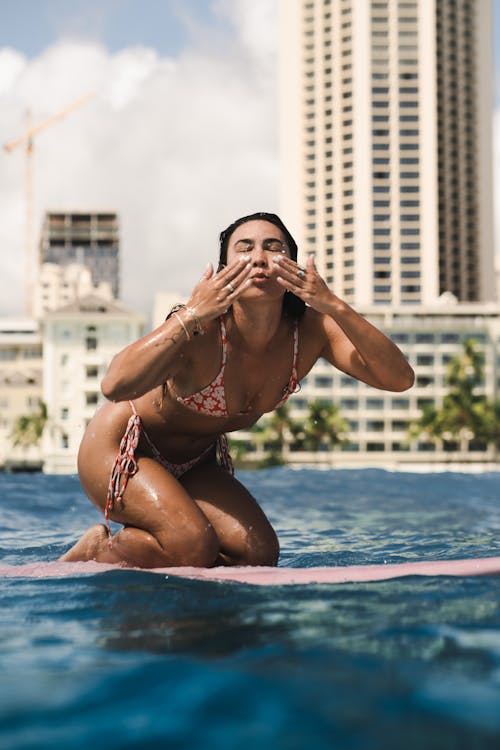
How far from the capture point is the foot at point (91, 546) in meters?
5.14

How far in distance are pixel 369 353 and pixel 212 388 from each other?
32.4 inches

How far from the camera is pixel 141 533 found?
4.74m

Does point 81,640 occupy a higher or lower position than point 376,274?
lower

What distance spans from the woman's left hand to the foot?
2.03m

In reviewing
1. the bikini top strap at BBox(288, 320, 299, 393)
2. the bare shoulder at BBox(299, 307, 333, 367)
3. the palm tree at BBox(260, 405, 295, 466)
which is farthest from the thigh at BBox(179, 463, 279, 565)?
the palm tree at BBox(260, 405, 295, 466)

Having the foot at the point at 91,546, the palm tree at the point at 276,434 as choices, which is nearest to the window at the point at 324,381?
the palm tree at the point at 276,434

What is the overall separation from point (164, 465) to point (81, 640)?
2.10 m

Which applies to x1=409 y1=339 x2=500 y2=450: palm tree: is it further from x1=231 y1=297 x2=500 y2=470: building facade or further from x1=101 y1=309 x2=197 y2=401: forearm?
x1=101 y1=309 x2=197 y2=401: forearm

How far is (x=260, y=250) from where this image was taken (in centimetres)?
422

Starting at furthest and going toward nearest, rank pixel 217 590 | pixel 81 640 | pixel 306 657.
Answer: pixel 217 590 → pixel 81 640 → pixel 306 657

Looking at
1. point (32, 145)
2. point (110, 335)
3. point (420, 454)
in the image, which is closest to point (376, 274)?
point (420, 454)

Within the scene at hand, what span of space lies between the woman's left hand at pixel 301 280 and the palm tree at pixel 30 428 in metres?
74.5

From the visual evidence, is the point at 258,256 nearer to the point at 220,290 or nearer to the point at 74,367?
the point at 220,290

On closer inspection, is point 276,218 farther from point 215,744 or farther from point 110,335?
point 110,335
